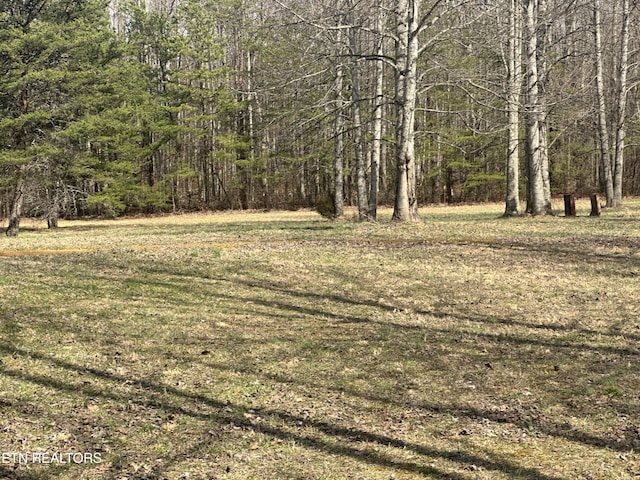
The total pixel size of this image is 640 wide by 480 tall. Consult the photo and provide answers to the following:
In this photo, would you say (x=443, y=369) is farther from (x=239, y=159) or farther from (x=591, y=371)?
(x=239, y=159)

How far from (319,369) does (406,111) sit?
11410mm

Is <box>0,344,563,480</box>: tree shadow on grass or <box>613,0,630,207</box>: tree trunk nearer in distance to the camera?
<box>0,344,563,480</box>: tree shadow on grass

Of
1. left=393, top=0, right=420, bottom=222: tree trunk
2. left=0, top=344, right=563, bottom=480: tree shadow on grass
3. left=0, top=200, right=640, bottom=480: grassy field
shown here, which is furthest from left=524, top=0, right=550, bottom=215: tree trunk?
left=0, top=344, right=563, bottom=480: tree shadow on grass

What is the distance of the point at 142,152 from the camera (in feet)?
120

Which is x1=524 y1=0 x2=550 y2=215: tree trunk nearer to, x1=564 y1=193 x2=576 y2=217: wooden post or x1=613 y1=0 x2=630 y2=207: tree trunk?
x1=564 y1=193 x2=576 y2=217: wooden post

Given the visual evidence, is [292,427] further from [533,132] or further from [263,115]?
[263,115]

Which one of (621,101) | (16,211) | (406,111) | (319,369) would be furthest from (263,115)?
(319,369)

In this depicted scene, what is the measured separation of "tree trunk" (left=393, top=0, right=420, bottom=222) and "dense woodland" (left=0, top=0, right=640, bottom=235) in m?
1.55

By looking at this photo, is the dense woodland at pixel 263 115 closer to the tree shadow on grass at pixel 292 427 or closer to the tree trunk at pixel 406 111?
the tree trunk at pixel 406 111

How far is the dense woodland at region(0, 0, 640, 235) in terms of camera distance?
22.4 meters

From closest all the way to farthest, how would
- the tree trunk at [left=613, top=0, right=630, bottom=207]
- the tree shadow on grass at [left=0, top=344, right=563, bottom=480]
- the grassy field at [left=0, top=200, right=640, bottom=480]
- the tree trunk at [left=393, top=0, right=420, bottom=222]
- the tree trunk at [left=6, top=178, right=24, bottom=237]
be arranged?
1. the tree shadow on grass at [left=0, top=344, right=563, bottom=480]
2. the grassy field at [left=0, top=200, right=640, bottom=480]
3. the tree trunk at [left=393, top=0, right=420, bottom=222]
4. the tree trunk at [left=6, top=178, right=24, bottom=237]
5. the tree trunk at [left=613, top=0, right=630, bottom=207]

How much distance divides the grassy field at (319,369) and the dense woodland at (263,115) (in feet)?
33.7

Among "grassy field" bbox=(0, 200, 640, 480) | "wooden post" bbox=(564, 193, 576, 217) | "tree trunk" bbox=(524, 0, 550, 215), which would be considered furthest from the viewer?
"wooden post" bbox=(564, 193, 576, 217)

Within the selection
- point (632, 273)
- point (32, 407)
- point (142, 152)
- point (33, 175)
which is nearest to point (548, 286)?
point (632, 273)
